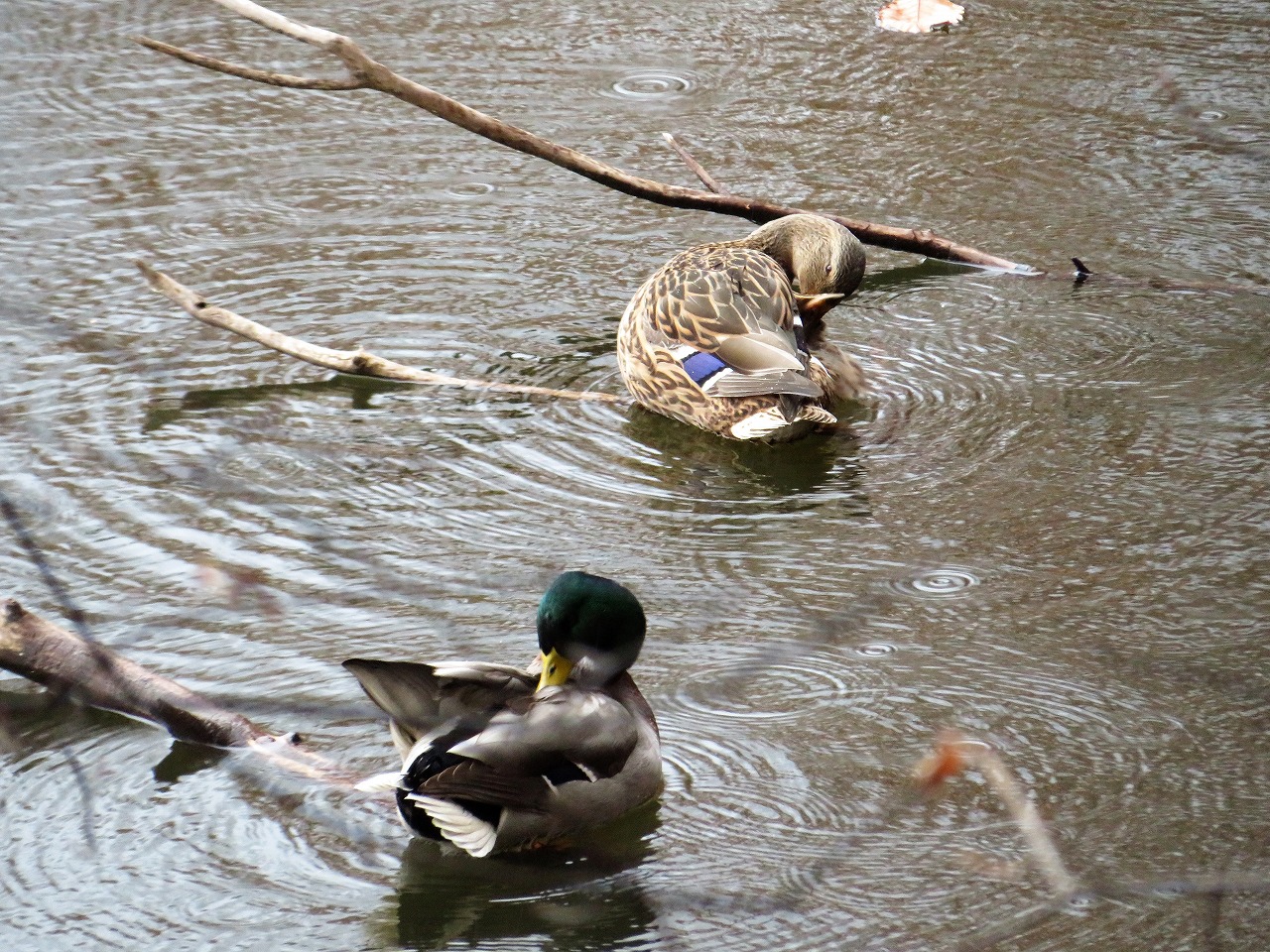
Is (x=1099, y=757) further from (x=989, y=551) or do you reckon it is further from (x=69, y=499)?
(x=69, y=499)

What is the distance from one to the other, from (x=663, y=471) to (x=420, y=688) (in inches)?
88.5

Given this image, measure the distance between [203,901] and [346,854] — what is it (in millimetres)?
312

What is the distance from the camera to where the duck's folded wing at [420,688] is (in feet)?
11.4

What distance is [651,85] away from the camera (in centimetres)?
897

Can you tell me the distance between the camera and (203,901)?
3426 mm

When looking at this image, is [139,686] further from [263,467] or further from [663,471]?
[663,471]

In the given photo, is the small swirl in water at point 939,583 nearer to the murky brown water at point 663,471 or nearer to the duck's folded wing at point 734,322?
the murky brown water at point 663,471

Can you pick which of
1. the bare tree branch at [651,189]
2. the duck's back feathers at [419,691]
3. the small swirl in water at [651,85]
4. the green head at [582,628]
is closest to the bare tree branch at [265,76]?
the bare tree branch at [651,189]

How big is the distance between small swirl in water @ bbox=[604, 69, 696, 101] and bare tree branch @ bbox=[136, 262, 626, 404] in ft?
10.5

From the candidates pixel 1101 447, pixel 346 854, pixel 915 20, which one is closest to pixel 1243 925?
pixel 346 854

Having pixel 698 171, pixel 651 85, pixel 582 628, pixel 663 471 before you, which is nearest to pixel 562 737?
pixel 582 628

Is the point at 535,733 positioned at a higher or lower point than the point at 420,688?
lower

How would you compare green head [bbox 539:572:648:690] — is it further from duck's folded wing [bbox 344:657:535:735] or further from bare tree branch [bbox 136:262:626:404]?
bare tree branch [bbox 136:262:626:404]

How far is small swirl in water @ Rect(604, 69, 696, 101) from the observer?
8.81m
